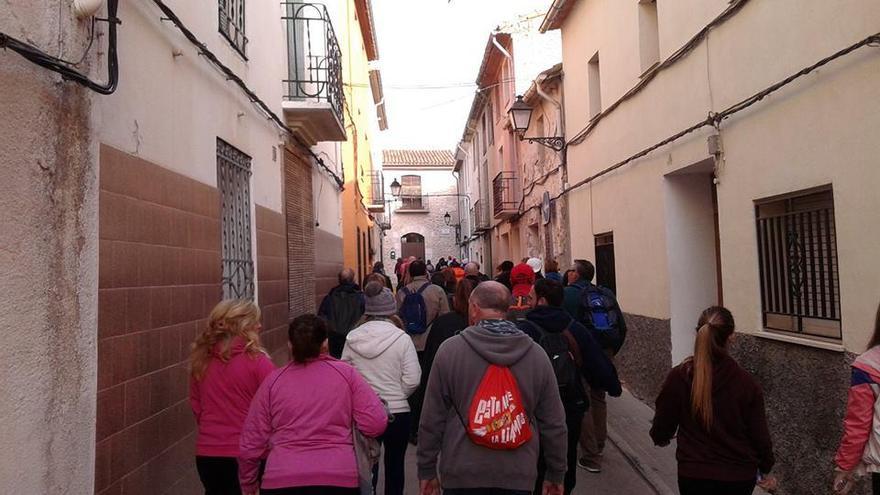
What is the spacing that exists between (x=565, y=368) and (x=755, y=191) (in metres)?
2.50

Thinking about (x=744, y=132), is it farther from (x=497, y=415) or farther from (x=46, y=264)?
(x=46, y=264)

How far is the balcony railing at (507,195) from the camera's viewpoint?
18.6m

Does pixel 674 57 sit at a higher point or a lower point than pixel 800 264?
higher

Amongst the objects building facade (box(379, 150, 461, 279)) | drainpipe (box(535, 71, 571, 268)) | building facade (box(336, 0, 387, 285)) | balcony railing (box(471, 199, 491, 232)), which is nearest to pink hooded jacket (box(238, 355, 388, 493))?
building facade (box(336, 0, 387, 285))

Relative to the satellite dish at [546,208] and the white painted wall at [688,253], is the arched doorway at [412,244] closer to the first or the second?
the satellite dish at [546,208]

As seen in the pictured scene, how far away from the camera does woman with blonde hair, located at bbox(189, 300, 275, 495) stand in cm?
367

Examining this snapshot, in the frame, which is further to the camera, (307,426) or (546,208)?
(546,208)

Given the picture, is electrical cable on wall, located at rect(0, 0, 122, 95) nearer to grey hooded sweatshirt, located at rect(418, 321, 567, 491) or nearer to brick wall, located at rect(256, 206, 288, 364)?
grey hooded sweatshirt, located at rect(418, 321, 567, 491)

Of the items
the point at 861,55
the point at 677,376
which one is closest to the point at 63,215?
the point at 677,376

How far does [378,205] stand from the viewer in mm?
24688

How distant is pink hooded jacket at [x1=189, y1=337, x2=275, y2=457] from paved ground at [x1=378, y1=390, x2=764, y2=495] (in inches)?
84.9

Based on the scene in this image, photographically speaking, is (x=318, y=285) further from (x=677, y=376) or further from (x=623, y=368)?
(x=677, y=376)

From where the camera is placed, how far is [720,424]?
3371mm

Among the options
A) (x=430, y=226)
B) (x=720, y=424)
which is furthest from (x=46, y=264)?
(x=430, y=226)
